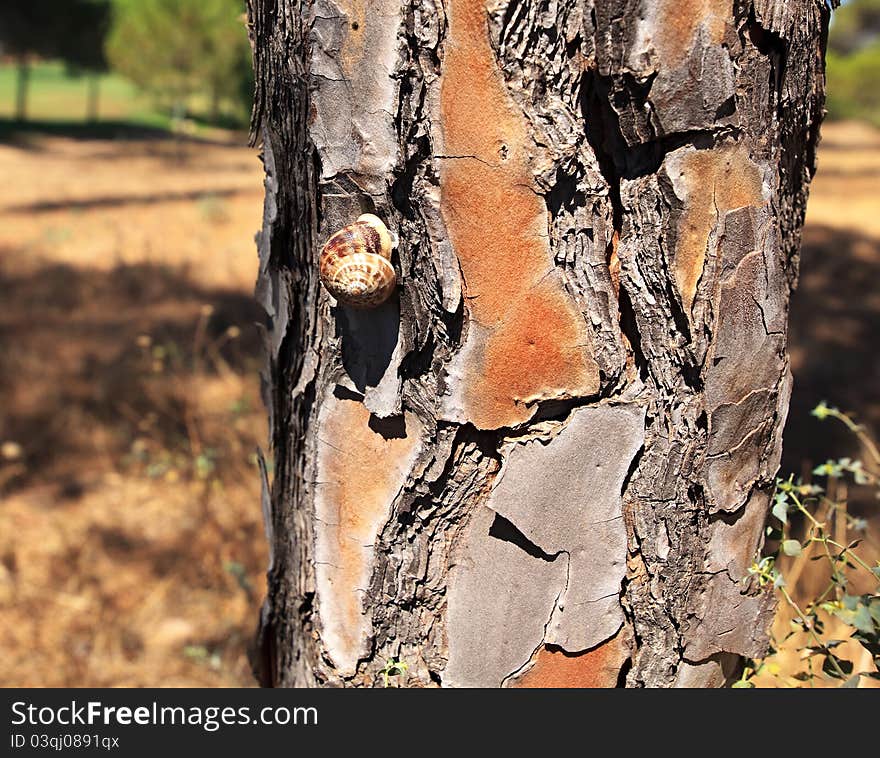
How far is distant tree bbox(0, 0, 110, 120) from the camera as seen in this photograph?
1021 inches

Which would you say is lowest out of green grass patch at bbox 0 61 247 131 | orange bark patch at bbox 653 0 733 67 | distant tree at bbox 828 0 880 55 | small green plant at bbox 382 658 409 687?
small green plant at bbox 382 658 409 687

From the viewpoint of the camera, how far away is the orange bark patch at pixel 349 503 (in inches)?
46.9

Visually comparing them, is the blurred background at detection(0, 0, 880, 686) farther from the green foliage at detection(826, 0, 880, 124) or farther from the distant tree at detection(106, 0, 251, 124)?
the green foliage at detection(826, 0, 880, 124)

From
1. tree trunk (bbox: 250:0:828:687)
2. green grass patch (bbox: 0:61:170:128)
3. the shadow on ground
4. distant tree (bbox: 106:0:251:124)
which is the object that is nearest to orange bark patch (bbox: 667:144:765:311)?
tree trunk (bbox: 250:0:828:687)

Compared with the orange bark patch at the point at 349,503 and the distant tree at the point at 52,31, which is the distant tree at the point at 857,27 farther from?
the orange bark patch at the point at 349,503

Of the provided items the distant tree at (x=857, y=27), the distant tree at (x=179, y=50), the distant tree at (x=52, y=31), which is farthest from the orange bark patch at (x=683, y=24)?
the distant tree at (x=857, y=27)

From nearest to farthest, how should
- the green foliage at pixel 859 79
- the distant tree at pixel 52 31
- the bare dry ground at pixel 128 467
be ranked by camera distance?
the bare dry ground at pixel 128 467
the green foliage at pixel 859 79
the distant tree at pixel 52 31

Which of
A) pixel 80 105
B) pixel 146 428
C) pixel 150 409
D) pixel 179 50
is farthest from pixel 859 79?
pixel 80 105

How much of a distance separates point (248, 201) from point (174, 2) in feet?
53.5

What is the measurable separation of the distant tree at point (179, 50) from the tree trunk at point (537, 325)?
2248cm

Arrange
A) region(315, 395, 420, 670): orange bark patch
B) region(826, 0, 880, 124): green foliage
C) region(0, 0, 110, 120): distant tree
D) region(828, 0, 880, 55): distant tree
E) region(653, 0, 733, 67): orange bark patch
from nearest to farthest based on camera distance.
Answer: region(653, 0, 733, 67): orange bark patch
region(315, 395, 420, 670): orange bark patch
region(826, 0, 880, 124): green foliage
region(0, 0, 110, 120): distant tree
region(828, 0, 880, 55): distant tree

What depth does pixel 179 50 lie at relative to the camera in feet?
73.4

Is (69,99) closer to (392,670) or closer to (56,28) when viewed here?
(56,28)
